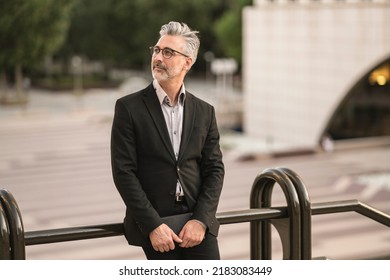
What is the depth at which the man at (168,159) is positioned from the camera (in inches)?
105

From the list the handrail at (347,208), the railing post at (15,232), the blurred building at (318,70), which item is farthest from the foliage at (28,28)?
the railing post at (15,232)

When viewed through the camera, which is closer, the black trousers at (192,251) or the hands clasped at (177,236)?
Answer: the hands clasped at (177,236)

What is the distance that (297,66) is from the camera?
23125mm

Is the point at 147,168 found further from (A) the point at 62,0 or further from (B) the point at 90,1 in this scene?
(B) the point at 90,1

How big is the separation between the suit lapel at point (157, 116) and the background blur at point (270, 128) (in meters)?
9.12

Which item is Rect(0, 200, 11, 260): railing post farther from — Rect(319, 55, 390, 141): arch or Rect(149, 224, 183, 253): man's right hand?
Rect(319, 55, 390, 141): arch

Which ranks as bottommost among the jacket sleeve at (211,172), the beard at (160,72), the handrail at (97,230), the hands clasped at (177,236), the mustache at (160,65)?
the hands clasped at (177,236)

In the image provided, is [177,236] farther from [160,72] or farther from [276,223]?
[160,72]

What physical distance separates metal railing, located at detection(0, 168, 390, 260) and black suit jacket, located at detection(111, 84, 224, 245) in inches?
3.5

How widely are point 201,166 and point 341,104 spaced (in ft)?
67.8

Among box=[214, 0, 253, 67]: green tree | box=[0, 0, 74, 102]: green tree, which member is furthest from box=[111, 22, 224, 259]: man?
box=[214, 0, 253, 67]: green tree

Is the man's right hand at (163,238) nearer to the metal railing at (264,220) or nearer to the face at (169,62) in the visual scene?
the metal railing at (264,220)

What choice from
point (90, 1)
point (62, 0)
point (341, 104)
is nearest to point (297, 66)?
point (341, 104)

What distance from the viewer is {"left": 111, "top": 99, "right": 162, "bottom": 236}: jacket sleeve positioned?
104 inches
